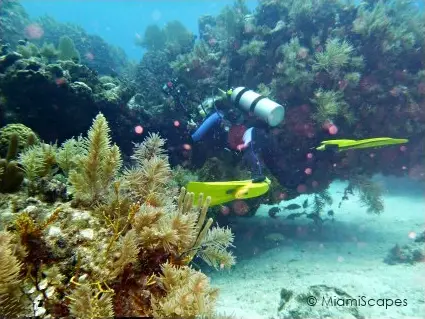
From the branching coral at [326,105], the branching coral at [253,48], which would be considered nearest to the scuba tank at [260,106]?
the branching coral at [326,105]

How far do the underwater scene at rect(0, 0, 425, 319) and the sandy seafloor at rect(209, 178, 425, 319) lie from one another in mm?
40

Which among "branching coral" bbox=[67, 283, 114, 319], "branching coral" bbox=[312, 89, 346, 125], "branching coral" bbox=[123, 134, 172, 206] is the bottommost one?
"branching coral" bbox=[67, 283, 114, 319]

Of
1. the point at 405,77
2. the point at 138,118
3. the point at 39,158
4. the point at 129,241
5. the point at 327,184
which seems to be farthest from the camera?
the point at 405,77

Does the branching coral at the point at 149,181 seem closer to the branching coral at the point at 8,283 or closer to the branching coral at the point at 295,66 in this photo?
the branching coral at the point at 8,283

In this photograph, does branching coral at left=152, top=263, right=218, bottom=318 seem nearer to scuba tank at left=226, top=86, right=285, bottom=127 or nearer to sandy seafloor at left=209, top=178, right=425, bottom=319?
sandy seafloor at left=209, top=178, right=425, bottom=319

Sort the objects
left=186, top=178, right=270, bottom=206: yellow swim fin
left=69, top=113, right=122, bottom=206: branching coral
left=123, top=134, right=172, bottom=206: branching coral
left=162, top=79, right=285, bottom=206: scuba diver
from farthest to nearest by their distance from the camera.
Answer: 1. left=162, top=79, right=285, bottom=206: scuba diver
2. left=186, top=178, right=270, bottom=206: yellow swim fin
3. left=123, top=134, right=172, bottom=206: branching coral
4. left=69, top=113, right=122, bottom=206: branching coral

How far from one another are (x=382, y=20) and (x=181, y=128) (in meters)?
6.78

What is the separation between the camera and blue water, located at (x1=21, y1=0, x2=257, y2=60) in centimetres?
7094

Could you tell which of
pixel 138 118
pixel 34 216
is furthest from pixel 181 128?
pixel 34 216

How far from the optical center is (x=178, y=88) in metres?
9.15

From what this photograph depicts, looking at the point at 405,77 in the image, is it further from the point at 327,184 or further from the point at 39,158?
the point at 39,158

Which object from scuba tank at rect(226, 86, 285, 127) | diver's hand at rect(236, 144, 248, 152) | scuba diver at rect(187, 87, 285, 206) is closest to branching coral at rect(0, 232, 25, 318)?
scuba diver at rect(187, 87, 285, 206)

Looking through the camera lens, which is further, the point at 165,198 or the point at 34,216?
the point at 165,198

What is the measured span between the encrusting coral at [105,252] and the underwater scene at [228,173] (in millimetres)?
12
